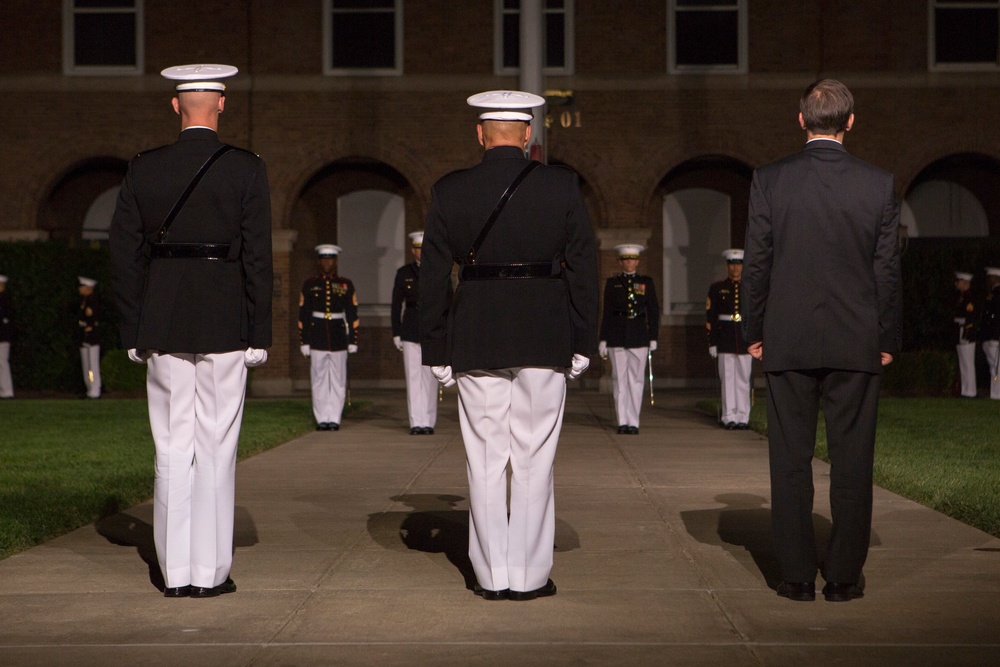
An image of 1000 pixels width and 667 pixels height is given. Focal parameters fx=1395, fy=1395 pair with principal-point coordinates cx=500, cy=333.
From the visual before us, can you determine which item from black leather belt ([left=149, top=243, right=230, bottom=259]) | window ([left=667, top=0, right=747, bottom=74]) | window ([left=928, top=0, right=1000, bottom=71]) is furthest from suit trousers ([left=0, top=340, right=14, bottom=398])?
black leather belt ([left=149, top=243, right=230, bottom=259])

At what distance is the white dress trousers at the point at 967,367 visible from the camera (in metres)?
22.8

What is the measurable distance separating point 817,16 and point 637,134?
155 inches

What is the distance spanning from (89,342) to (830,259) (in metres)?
18.9

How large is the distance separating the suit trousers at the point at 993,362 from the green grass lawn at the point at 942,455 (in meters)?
2.57

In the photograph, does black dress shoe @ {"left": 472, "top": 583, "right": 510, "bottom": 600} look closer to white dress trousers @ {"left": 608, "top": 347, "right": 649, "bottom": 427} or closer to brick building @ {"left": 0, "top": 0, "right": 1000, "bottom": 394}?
white dress trousers @ {"left": 608, "top": 347, "right": 649, "bottom": 427}

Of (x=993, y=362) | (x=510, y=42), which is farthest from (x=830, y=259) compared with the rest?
(x=510, y=42)

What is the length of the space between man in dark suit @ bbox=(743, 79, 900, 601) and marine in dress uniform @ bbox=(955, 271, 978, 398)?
17885mm

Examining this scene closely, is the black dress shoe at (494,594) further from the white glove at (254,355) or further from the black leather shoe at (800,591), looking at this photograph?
the white glove at (254,355)

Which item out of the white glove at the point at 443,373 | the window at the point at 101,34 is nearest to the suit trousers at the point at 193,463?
the white glove at the point at 443,373

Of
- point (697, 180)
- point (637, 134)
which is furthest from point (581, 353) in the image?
point (697, 180)

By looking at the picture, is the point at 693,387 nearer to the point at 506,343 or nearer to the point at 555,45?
the point at 555,45

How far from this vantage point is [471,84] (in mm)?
25688

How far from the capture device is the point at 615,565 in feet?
21.9

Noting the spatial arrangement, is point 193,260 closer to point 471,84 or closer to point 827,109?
point 827,109
